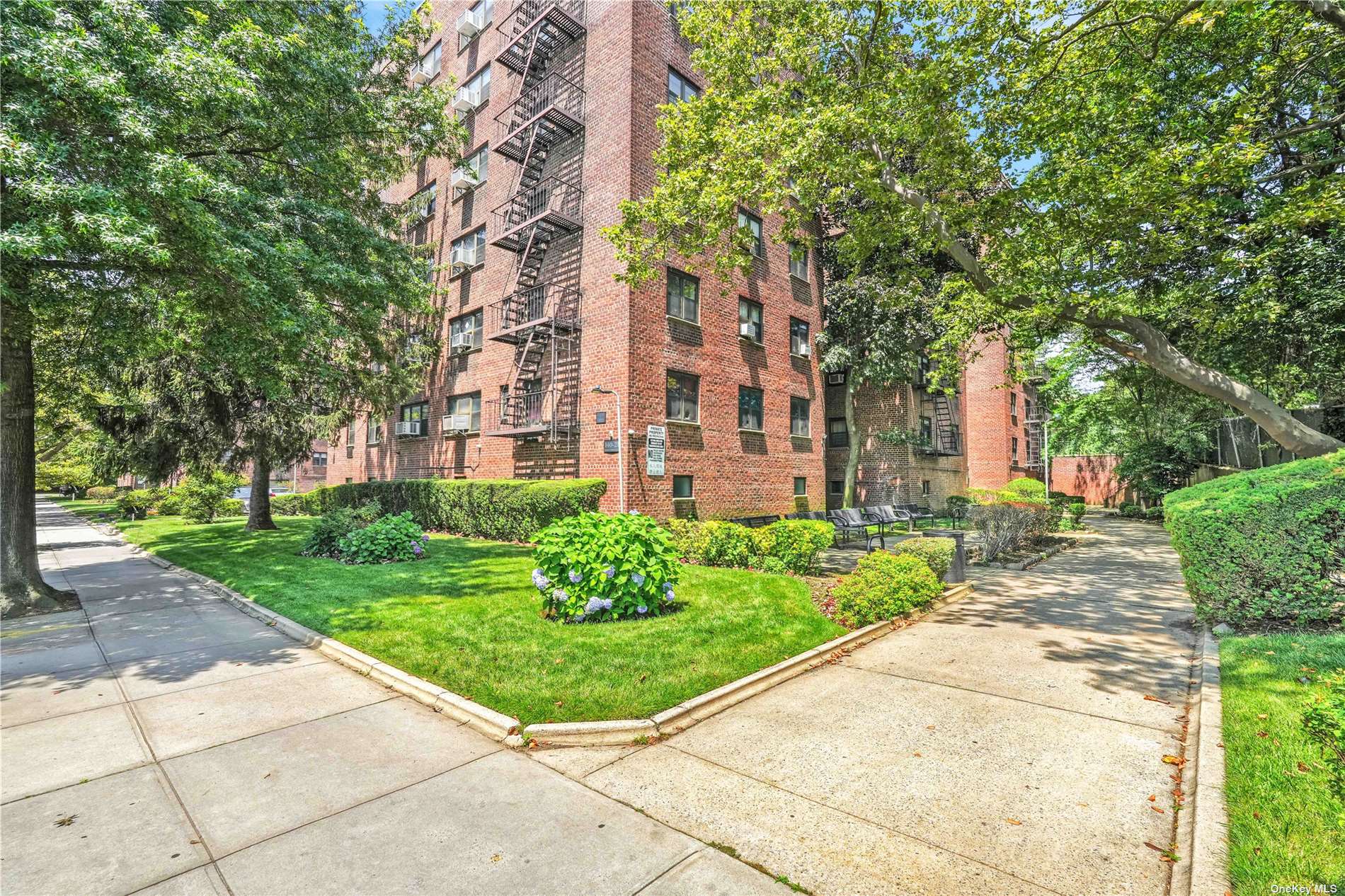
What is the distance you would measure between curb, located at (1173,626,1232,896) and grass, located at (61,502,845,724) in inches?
134

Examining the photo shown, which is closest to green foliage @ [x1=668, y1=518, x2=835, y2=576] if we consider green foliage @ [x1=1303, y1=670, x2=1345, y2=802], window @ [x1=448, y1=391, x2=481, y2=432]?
green foliage @ [x1=1303, y1=670, x2=1345, y2=802]

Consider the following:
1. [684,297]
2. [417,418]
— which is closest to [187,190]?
[684,297]

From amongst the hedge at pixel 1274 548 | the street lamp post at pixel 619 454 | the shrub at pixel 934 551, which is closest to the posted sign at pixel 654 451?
the street lamp post at pixel 619 454

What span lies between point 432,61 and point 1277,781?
109 ft

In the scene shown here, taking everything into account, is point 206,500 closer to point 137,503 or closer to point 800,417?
→ point 137,503

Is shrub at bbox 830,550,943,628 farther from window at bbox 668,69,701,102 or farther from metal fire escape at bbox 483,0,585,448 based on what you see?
window at bbox 668,69,701,102

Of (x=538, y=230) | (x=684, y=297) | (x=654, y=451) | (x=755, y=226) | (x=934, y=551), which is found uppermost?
(x=755, y=226)

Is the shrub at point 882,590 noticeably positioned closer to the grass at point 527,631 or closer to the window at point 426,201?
the grass at point 527,631

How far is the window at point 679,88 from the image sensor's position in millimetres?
17953

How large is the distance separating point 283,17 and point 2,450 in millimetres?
9088

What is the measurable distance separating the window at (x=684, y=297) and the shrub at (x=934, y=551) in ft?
32.7

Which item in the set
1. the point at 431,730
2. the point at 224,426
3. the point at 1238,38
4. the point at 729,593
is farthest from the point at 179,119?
the point at 1238,38

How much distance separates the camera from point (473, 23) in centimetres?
2289

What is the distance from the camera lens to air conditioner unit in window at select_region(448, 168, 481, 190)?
2142cm
